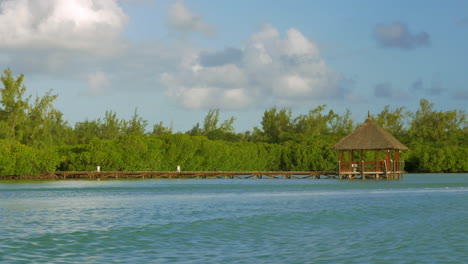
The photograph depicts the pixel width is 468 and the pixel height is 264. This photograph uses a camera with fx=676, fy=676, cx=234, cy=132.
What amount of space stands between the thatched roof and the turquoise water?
898 inches

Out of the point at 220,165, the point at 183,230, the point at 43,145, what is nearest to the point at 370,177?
the point at 220,165

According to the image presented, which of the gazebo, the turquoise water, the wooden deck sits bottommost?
the turquoise water

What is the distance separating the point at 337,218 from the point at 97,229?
7.37 metres

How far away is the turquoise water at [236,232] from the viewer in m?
13.4

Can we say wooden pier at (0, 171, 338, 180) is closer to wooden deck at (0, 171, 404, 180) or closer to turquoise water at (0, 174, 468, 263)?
wooden deck at (0, 171, 404, 180)

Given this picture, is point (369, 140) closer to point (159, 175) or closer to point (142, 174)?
Answer: point (159, 175)

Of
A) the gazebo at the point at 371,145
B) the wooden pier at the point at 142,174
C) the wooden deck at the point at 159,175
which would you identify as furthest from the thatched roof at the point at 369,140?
the wooden pier at the point at 142,174

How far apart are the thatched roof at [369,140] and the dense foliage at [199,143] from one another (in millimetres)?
18783

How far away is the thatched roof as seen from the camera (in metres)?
49.6

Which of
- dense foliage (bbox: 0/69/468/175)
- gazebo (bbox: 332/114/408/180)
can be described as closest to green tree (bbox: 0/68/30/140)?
dense foliage (bbox: 0/69/468/175)

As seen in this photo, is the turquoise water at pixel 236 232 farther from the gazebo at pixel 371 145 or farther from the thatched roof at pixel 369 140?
the gazebo at pixel 371 145

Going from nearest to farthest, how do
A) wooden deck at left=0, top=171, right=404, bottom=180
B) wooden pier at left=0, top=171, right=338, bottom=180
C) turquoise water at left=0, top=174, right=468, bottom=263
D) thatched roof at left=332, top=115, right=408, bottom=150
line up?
turquoise water at left=0, top=174, right=468, bottom=263 < thatched roof at left=332, top=115, right=408, bottom=150 < wooden deck at left=0, top=171, right=404, bottom=180 < wooden pier at left=0, top=171, right=338, bottom=180

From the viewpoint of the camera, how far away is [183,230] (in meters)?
17.7

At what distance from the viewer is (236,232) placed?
17.5 m
